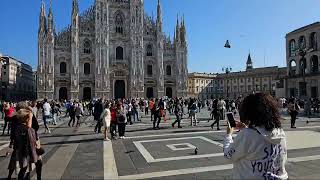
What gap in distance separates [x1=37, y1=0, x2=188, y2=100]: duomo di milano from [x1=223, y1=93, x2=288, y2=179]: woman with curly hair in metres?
55.0

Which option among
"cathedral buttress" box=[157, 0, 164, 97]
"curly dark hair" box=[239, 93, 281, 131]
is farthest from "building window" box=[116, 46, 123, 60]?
"curly dark hair" box=[239, 93, 281, 131]

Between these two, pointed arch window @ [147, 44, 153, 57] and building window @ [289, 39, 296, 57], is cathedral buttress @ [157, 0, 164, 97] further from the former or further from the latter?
building window @ [289, 39, 296, 57]

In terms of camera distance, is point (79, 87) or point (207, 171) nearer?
point (207, 171)

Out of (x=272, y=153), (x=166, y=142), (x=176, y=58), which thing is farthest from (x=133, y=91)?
(x=272, y=153)

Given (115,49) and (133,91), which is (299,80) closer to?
(133,91)

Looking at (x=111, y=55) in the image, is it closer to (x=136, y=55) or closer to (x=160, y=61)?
(x=136, y=55)

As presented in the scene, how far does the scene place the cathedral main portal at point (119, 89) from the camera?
197ft

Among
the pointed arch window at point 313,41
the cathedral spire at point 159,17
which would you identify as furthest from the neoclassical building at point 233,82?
the pointed arch window at point 313,41

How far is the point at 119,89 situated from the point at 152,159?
5153 cm

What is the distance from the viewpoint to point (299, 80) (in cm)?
5138

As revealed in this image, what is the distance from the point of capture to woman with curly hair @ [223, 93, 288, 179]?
2902mm

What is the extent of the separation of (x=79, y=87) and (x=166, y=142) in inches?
1848

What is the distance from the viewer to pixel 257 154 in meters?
2.91

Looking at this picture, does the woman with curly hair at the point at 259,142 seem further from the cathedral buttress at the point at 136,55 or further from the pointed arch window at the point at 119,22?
the pointed arch window at the point at 119,22
